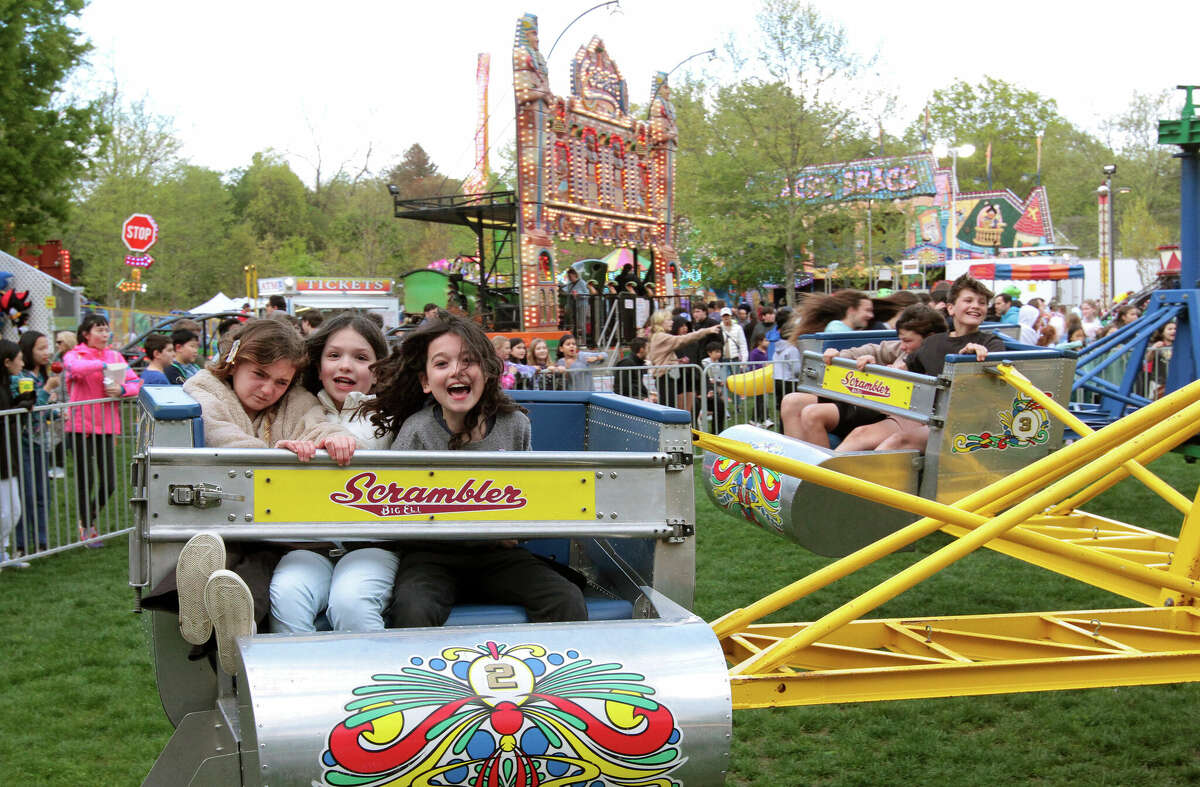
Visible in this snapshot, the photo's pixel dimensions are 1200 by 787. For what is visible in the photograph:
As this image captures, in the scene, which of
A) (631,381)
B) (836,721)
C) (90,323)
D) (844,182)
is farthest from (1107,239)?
(836,721)

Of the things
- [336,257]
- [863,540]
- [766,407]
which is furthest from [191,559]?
[336,257]

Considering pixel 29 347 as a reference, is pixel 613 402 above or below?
below

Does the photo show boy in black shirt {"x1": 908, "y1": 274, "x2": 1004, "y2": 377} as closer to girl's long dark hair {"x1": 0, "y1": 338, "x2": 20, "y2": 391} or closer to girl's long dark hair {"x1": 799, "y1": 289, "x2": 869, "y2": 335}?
girl's long dark hair {"x1": 799, "y1": 289, "x2": 869, "y2": 335}

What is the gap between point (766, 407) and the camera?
Result: 12.0m

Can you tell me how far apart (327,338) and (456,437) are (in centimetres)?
77

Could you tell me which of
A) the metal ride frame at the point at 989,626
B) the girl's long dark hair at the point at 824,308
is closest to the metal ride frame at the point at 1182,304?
the girl's long dark hair at the point at 824,308

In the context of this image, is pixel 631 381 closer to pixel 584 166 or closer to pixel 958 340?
pixel 958 340

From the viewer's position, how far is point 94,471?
8367 mm

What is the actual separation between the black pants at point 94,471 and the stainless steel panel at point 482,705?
255 inches

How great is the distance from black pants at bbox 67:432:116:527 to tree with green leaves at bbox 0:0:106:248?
11436mm

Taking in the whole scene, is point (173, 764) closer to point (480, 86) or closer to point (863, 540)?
point (863, 540)

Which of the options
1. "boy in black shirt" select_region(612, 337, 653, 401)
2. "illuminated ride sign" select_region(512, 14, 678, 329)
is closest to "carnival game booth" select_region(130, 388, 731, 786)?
"boy in black shirt" select_region(612, 337, 653, 401)

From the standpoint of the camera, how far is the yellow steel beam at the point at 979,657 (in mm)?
3170

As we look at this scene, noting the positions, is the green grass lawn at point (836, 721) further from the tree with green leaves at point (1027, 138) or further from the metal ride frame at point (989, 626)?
the tree with green leaves at point (1027, 138)
